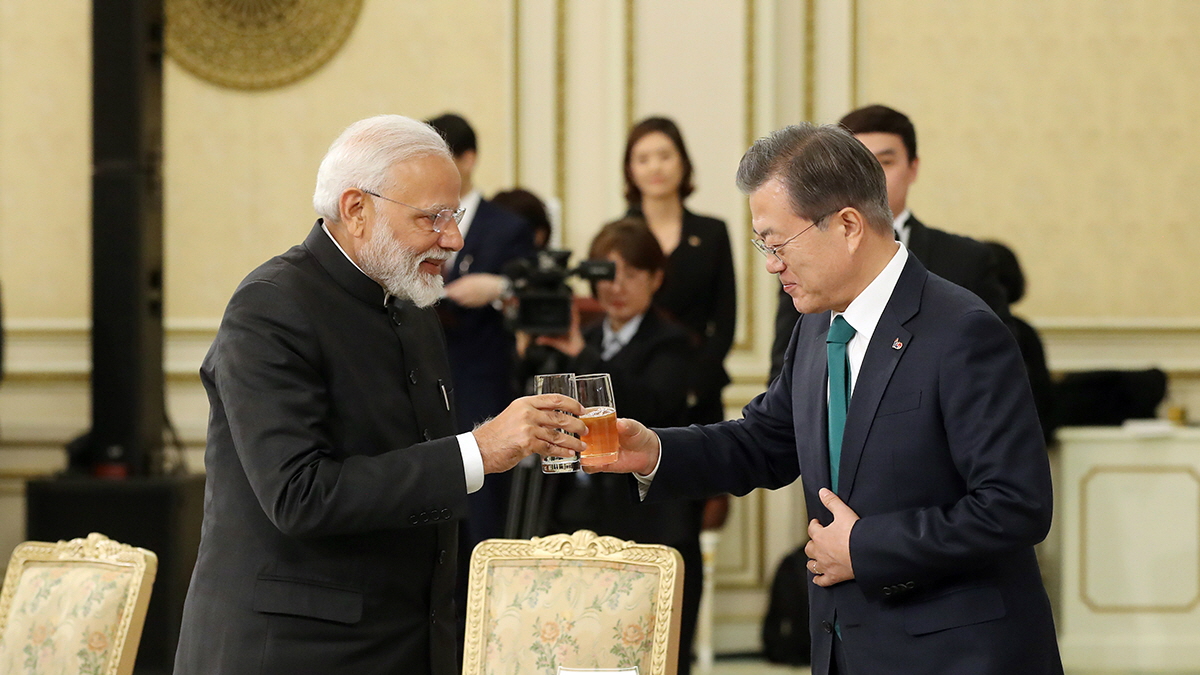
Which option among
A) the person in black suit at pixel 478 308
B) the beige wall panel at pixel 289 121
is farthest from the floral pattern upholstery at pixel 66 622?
the beige wall panel at pixel 289 121

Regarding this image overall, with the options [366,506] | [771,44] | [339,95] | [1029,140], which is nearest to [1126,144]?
[1029,140]

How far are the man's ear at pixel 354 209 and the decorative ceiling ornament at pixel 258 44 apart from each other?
11.2 ft

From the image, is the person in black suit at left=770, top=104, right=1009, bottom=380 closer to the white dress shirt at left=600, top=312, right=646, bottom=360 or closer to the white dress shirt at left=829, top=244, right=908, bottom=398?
the white dress shirt at left=600, top=312, right=646, bottom=360

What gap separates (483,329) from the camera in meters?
3.74

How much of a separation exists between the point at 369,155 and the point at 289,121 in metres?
3.45

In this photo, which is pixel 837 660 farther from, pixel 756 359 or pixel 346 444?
pixel 756 359

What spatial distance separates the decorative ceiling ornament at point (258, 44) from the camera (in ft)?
16.7

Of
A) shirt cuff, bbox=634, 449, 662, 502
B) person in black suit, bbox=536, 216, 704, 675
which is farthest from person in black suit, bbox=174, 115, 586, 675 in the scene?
person in black suit, bbox=536, 216, 704, 675

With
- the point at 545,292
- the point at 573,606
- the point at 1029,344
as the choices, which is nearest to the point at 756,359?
the point at 1029,344

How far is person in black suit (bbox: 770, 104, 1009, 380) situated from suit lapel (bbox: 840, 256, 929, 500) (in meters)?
1.06

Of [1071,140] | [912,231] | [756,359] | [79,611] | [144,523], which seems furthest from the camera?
[1071,140]

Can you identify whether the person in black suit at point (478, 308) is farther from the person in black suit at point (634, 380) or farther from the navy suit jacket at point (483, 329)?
the person in black suit at point (634, 380)

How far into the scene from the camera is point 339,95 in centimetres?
512

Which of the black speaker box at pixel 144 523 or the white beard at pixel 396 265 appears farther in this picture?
the black speaker box at pixel 144 523
